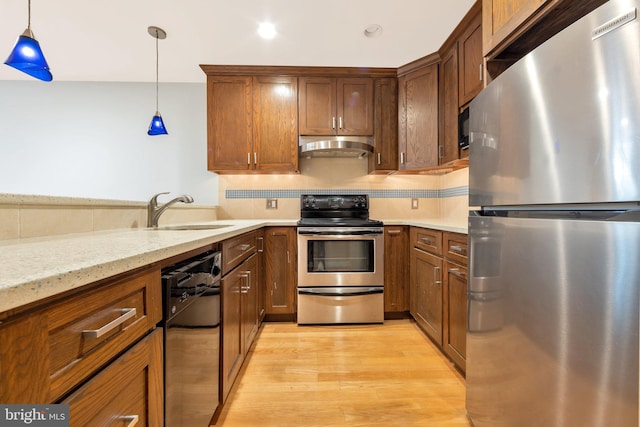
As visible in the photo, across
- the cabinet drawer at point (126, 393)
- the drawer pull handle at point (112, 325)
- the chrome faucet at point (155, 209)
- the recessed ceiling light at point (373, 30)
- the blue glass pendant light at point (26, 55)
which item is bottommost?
the cabinet drawer at point (126, 393)

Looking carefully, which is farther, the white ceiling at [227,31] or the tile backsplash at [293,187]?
the tile backsplash at [293,187]

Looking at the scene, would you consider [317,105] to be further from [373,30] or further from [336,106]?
[373,30]

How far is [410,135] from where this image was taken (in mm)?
2516

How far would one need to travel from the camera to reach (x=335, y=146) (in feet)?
7.89

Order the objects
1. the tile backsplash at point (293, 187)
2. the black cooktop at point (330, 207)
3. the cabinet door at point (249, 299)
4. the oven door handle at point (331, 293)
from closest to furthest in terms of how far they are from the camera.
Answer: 1. the cabinet door at point (249, 299)
2. the oven door handle at point (331, 293)
3. the black cooktop at point (330, 207)
4. the tile backsplash at point (293, 187)

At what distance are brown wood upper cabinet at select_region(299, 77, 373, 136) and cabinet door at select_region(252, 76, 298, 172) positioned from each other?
109 millimetres

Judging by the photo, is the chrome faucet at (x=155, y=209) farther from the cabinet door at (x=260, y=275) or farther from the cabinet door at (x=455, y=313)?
the cabinet door at (x=455, y=313)

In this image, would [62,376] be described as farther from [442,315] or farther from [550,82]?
[442,315]

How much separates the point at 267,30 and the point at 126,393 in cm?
234

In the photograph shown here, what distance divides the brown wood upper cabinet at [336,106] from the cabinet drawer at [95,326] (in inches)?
87.3

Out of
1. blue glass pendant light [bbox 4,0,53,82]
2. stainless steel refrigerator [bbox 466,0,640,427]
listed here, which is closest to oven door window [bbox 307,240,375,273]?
stainless steel refrigerator [bbox 466,0,640,427]

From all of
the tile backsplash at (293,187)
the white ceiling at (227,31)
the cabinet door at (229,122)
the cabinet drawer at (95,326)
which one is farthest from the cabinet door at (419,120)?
the cabinet drawer at (95,326)

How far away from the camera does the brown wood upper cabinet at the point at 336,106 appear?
258 centimetres

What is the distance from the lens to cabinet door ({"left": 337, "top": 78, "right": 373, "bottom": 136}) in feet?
8.52
